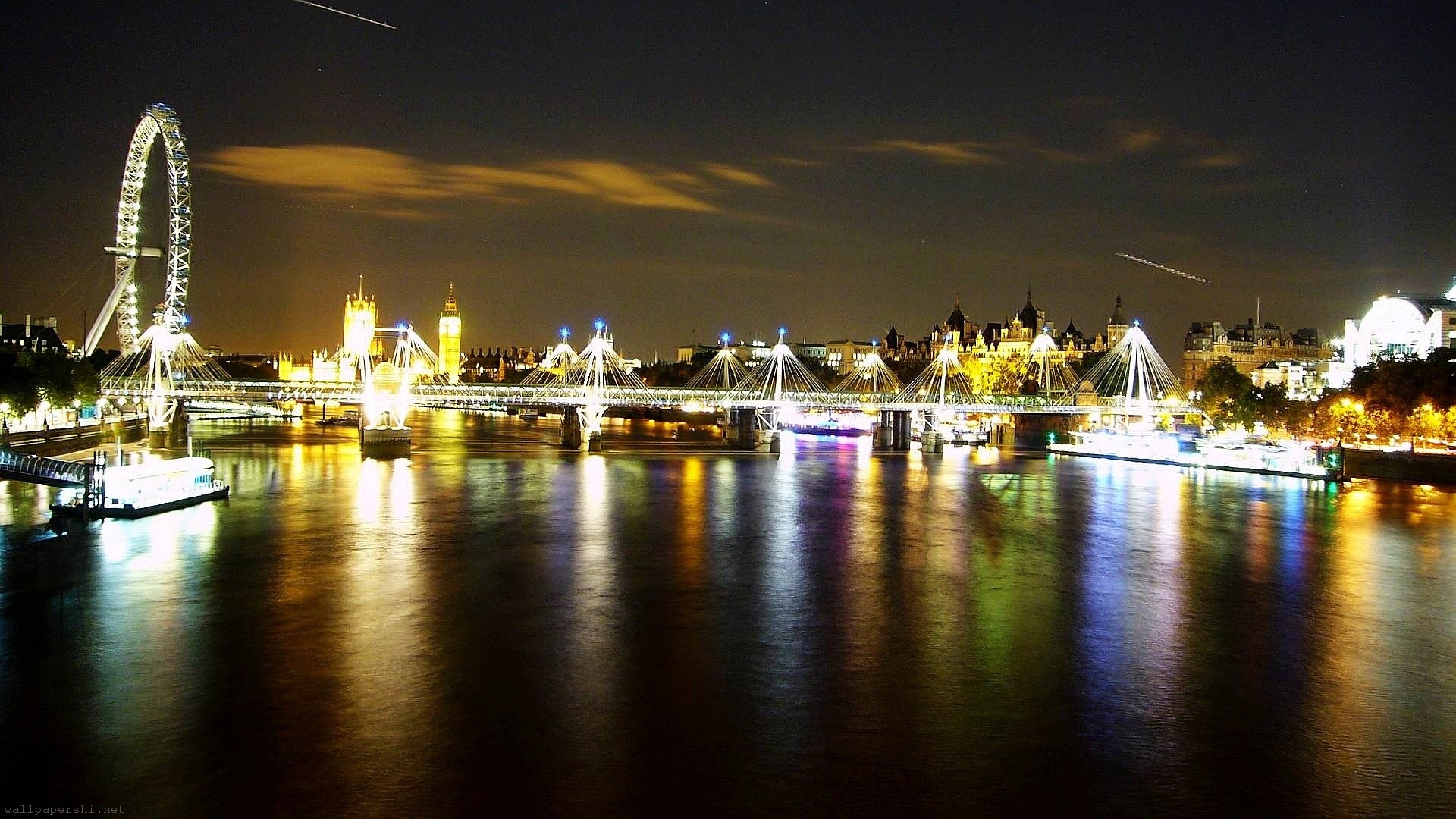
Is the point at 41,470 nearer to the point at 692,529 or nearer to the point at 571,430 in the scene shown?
the point at 692,529

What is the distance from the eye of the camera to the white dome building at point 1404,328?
65.9 metres

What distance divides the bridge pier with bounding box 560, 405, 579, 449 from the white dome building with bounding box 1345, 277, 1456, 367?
1716 inches

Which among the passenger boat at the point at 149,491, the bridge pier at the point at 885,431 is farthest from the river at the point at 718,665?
the bridge pier at the point at 885,431

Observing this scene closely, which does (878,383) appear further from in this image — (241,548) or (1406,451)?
(241,548)

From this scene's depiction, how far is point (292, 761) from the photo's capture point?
12477 mm

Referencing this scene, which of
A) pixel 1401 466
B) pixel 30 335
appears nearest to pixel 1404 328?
pixel 1401 466

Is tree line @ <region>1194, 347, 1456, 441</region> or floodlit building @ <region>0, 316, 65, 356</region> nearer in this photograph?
tree line @ <region>1194, 347, 1456, 441</region>

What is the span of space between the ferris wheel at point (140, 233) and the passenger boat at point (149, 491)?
2473 centimetres

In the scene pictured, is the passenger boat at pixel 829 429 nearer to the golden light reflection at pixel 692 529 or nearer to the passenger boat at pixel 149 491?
the golden light reflection at pixel 692 529

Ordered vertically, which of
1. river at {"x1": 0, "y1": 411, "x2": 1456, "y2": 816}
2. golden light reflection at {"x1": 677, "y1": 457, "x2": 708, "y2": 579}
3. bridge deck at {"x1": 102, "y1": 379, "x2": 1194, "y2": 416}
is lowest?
river at {"x1": 0, "y1": 411, "x2": 1456, "y2": 816}

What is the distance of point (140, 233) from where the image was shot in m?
57.5

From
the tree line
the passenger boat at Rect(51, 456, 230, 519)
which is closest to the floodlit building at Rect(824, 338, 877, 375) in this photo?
the tree line

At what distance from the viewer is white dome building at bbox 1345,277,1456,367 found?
6594cm

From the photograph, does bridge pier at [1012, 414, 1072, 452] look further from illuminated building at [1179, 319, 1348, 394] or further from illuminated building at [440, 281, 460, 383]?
illuminated building at [440, 281, 460, 383]
